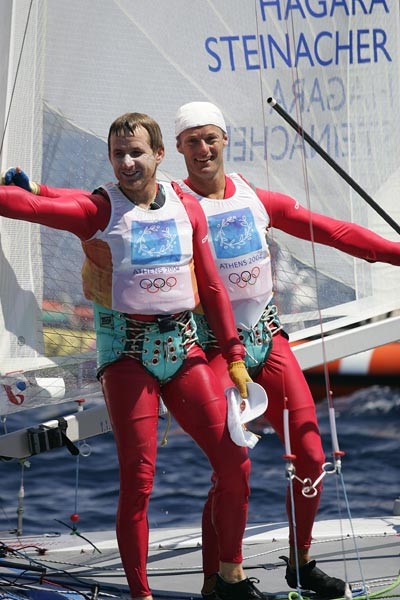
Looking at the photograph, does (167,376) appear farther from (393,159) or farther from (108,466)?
(108,466)

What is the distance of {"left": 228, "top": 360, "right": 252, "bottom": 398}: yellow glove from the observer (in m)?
4.18

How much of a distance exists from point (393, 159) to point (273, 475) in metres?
5.06

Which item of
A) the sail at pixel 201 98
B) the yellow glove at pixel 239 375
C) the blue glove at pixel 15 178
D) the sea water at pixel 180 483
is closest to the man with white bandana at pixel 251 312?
the yellow glove at pixel 239 375

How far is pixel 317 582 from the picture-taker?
438 centimetres

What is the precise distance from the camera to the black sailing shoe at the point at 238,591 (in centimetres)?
414

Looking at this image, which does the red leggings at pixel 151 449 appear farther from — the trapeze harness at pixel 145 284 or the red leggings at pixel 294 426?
the red leggings at pixel 294 426

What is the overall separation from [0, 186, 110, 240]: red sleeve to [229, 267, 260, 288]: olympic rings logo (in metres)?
0.48

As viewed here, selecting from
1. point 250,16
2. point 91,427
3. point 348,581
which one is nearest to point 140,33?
point 250,16

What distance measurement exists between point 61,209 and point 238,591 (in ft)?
3.81

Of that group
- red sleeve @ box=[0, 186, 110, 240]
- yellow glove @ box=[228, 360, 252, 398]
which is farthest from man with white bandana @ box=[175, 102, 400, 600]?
red sleeve @ box=[0, 186, 110, 240]

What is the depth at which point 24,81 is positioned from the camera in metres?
5.16

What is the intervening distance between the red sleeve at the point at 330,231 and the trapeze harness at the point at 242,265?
0.49ft

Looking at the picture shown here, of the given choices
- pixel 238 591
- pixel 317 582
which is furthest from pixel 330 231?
pixel 238 591

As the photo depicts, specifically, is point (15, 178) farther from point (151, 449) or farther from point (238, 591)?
point (238, 591)
